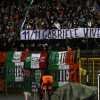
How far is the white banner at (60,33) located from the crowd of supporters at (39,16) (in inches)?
18.6

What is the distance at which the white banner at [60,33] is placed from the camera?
71.2 feet

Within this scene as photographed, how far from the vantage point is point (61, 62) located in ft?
66.1

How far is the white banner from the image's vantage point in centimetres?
2170

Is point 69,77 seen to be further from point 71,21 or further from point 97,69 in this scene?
point 71,21

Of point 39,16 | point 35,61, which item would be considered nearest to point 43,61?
point 35,61

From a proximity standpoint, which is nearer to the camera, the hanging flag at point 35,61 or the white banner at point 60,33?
the hanging flag at point 35,61

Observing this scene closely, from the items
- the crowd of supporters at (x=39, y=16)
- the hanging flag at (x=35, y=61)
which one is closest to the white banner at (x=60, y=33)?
the crowd of supporters at (x=39, y=16)

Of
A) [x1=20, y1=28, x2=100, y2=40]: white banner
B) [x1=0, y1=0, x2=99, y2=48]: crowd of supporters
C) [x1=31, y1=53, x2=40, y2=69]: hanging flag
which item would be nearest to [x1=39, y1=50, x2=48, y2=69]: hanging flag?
[x1=31, y1=53, x2=40, y2=69]: hanging flag

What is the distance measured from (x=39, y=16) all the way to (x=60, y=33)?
235 cm

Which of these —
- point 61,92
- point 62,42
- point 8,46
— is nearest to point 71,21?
point 62,42

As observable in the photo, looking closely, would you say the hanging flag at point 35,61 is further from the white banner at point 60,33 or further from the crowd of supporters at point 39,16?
the crowd of supporters at point 39,16

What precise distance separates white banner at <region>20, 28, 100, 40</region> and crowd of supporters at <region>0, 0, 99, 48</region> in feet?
1.55

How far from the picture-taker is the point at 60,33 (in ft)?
72.0

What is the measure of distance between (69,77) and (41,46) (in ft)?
8.29
